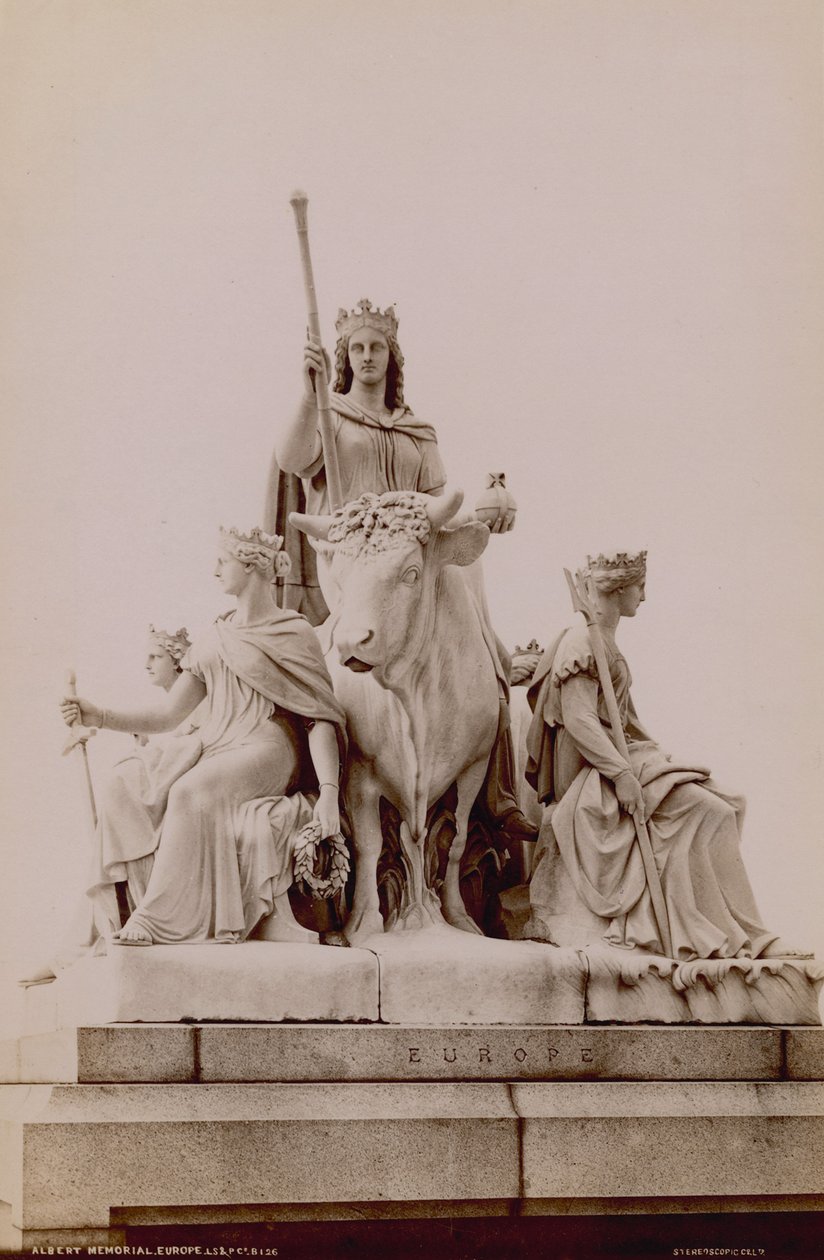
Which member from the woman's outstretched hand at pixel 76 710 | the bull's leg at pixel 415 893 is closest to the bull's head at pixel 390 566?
the bull's leg at pixel 415 893

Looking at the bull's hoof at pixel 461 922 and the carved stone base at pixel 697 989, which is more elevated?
the bull's hoof at pixel 461 922

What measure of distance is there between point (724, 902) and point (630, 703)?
1.31 m

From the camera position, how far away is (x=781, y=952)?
1177 centimetres

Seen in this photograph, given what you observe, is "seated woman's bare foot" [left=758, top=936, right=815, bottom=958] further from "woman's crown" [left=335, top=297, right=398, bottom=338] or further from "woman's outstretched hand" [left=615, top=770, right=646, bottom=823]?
"woman's crown" [left=335, top=297, right=398, bottom=338]

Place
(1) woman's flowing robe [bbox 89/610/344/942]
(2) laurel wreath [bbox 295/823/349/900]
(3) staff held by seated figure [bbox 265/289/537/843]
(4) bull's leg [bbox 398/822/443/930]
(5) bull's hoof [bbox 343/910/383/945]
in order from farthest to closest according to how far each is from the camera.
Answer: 1. (3) staff held by seated figure [bbox 265/289/537/843]
2. (4) bull's leg [bbox 398/822/443/930]
3. (5) bull's hoof [bbox 343/910/383/945]
4. (2) laurel wreath [bbox 295/823/349/900]
5. (1) woman's flowing robe [bbox 89/610/344/942]

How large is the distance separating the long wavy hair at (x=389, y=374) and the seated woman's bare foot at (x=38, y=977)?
11.9 feet

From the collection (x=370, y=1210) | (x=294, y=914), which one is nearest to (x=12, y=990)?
(x=294, y=914)

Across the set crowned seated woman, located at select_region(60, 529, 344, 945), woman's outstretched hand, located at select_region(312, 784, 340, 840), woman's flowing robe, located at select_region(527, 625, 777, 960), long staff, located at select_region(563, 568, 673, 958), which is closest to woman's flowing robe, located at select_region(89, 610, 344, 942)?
crowned seated woman, located at select_region(60, 529, 344, 945)

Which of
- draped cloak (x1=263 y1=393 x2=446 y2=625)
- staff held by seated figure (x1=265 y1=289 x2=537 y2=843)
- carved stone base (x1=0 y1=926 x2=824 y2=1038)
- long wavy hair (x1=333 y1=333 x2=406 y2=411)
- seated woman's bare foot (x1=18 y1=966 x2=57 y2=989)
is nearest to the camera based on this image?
carved stone base (x1=0 y1=926 x2=824 y2=1038)

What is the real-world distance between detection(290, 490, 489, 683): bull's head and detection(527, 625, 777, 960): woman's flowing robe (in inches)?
35.9

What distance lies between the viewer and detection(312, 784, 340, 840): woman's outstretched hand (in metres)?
11.3

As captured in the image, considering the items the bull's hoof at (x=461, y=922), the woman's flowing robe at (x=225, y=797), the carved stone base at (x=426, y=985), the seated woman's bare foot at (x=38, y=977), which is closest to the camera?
the carved stone base at (x=426, y=985)

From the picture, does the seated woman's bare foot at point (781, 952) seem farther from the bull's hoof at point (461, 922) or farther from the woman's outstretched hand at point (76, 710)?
the woman's outstretched hand at point (76, 710)

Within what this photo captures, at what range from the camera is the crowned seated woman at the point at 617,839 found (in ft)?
38.6
